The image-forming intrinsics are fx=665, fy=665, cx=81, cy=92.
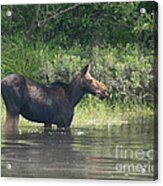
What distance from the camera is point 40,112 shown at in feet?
5.88

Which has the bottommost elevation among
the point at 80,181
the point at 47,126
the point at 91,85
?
the point at 80,181

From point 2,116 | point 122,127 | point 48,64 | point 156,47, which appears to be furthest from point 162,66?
point 2,116

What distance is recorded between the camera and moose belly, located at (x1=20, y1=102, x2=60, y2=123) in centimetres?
178

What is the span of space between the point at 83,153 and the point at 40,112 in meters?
0.17

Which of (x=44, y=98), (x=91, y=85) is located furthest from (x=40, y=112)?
(x=91, y=85)

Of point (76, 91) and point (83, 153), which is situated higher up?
point (76, 91)

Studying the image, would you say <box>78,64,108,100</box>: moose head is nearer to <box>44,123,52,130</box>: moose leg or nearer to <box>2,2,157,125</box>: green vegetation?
<box>2,2,157,125</box>: green vegetation

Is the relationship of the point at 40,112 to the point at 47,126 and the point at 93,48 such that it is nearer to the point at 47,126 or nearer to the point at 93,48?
the point at 47,126

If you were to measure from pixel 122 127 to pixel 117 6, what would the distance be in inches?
12.5

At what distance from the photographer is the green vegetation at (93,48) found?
1.72 meters

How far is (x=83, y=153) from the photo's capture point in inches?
68.4

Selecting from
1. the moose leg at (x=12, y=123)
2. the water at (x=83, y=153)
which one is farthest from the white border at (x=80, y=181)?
the moose leg at (x=12, y=123)

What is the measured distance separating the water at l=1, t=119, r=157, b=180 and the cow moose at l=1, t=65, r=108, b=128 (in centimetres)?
4

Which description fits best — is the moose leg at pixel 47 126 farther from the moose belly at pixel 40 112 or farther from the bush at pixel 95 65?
the bush at pixel 95 65
